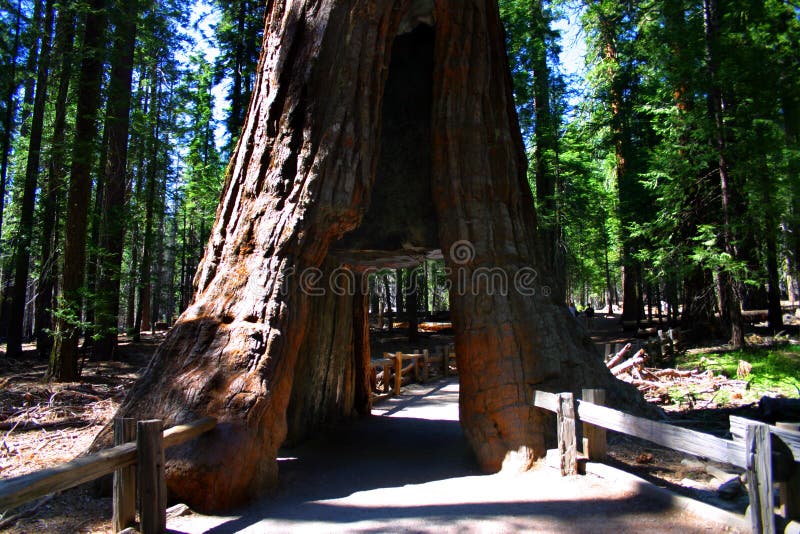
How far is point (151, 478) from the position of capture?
15.4 ft

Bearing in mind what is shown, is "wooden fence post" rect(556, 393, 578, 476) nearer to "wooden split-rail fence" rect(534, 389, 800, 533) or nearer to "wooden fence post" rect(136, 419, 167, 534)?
"wooden split-rail fence" rect(534, 389, 800, 533)

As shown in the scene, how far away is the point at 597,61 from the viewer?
24.4 metres

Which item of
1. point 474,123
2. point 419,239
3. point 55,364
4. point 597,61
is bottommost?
point 55,364

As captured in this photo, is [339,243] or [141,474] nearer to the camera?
[141,474]

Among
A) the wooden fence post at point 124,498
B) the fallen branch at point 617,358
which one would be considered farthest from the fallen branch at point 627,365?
the wooden fence post at point 124,498

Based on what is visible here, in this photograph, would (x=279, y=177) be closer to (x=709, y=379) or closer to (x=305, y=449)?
(x=305, y=449)

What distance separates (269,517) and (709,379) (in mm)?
11163

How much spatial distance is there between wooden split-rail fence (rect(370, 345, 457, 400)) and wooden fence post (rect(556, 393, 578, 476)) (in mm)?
7378

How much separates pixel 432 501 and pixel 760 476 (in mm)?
3285

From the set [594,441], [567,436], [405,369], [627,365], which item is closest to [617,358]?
[627,365]

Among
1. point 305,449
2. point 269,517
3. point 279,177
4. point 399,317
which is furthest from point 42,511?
point 399,317

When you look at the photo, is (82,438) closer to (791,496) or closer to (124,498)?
(124,498)

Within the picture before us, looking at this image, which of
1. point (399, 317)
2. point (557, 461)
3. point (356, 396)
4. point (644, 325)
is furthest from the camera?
point (399, 317)

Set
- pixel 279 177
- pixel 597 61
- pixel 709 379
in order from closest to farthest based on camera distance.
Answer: pixel 279 177 → pixel 709 379 → pixel 597 61
